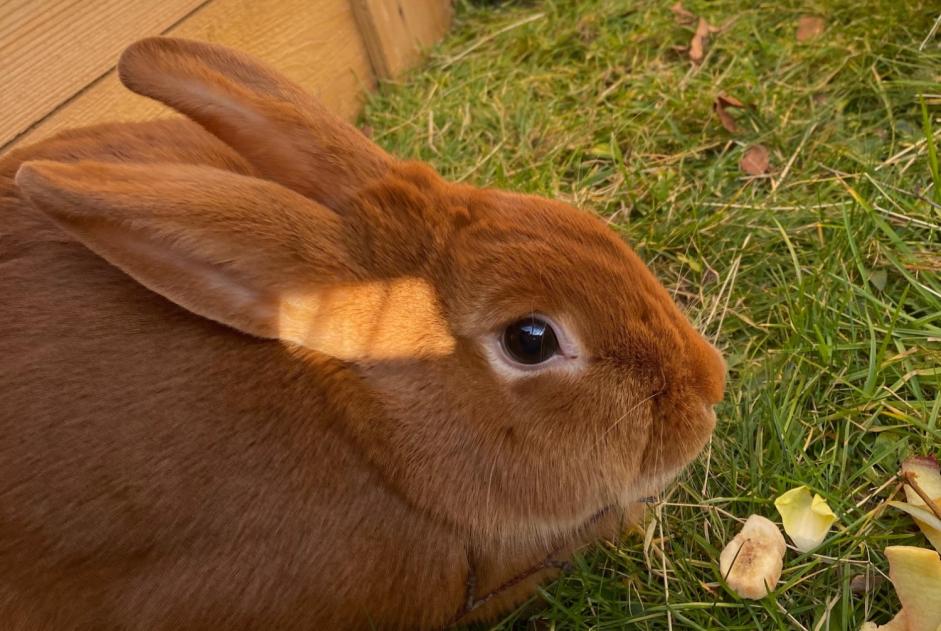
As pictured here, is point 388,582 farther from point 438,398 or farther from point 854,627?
point 854,627

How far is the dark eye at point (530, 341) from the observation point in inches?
84.7

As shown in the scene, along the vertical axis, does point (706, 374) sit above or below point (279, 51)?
below

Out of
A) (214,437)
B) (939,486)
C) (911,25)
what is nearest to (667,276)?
(939,486)

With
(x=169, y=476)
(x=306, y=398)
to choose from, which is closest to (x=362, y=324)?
(x=306, y=398)

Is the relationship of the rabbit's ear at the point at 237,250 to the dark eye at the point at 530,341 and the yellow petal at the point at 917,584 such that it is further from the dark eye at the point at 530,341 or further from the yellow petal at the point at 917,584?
the yellow petal at the point at 917,584

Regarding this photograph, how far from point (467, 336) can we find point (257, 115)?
2.63 feet

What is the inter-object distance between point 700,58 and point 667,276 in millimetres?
1367

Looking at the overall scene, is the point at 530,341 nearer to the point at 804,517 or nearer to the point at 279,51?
the point at 804,517

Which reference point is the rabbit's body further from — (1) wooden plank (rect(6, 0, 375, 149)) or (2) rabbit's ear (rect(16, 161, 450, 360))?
(1) wooden plank (rect(6, 0, 375, 149))

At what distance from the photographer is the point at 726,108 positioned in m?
3.82

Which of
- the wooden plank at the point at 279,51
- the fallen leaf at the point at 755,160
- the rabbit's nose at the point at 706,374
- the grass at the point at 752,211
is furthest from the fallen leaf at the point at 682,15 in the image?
the rabbit's nose at the point at 706,374

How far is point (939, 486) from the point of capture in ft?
7.66

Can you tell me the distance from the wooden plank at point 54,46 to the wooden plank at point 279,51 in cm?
5

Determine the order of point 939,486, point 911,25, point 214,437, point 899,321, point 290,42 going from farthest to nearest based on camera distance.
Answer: point 290,42 → point 911,25 → point 899,321 → point 939,486 → point 214,437
